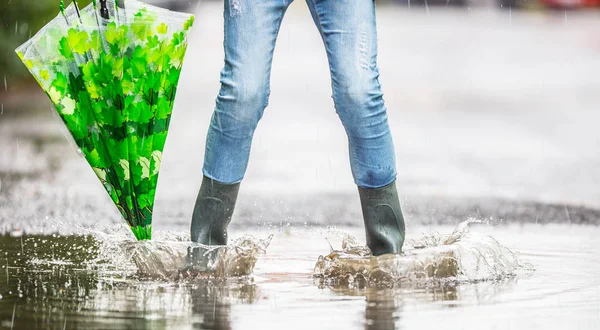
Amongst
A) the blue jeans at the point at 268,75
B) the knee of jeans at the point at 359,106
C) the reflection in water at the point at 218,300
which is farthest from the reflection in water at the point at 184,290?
the knee of jeans at the point at 359,106

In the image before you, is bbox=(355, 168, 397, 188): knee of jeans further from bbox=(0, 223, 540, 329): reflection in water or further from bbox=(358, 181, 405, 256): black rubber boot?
bbox=(0, 223, 540, 329): reflection in water

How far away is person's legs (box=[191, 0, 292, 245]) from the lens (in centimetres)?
455

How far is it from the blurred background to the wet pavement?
32mm

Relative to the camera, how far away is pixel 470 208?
7121 mm

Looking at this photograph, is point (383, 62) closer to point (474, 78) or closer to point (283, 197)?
point (474, 78)

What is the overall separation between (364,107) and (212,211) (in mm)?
702

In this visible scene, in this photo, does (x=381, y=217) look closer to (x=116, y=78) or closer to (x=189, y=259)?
(x=189, y=259)

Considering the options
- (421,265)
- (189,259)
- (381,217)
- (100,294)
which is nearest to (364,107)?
(381,217)

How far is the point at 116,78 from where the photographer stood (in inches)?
185

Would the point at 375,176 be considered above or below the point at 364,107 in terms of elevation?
below

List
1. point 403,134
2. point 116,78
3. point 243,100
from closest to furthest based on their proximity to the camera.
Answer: point 243,100 < point 116,78 < point 403,134

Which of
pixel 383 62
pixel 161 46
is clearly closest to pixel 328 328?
pixel 161 46

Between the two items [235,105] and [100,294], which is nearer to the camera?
[100,294]

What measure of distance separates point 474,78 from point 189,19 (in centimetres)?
1043
